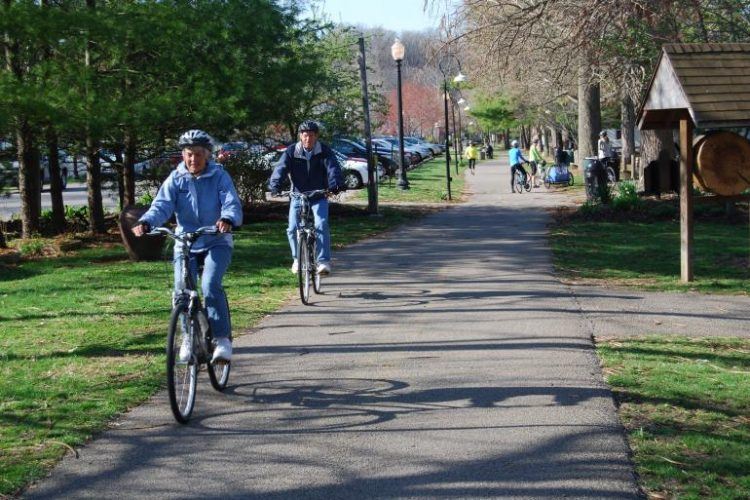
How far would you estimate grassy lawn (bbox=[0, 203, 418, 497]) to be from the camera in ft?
19.6

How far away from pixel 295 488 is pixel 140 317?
18.2 ft

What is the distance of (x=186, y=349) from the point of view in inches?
247

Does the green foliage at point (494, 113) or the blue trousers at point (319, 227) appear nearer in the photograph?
the blue trousers at point (319, 227)

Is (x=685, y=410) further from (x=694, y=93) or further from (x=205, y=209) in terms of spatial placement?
(x=694, y=93)

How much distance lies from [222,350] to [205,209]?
0.95 metres

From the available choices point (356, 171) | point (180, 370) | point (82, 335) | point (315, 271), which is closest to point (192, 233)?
point (180, 370)

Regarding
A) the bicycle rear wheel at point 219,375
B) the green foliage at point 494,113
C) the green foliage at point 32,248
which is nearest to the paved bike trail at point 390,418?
the bicycle rear wheel at point 219,375

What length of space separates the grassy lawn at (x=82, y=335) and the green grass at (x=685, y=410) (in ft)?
10.2

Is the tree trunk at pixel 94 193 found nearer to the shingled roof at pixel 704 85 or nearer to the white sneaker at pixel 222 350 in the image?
the shingled roof at pixel 704 85

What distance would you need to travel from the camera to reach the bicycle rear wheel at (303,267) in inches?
418

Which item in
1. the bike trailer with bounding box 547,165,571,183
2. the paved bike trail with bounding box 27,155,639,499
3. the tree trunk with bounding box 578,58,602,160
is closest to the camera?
the paved bike trail with bounding box 27,155,639,499

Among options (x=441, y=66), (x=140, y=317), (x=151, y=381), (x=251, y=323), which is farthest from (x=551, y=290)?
(x=441, y=66)

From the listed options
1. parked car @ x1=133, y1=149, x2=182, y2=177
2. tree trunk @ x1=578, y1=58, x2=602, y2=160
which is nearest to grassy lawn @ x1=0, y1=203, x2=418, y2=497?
parked car @ x1=133, y1=149, x2=182, y2=177

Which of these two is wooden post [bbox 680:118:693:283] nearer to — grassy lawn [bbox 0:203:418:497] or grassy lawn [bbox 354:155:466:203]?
grassy lawn [bbox 0:203:418:497]
